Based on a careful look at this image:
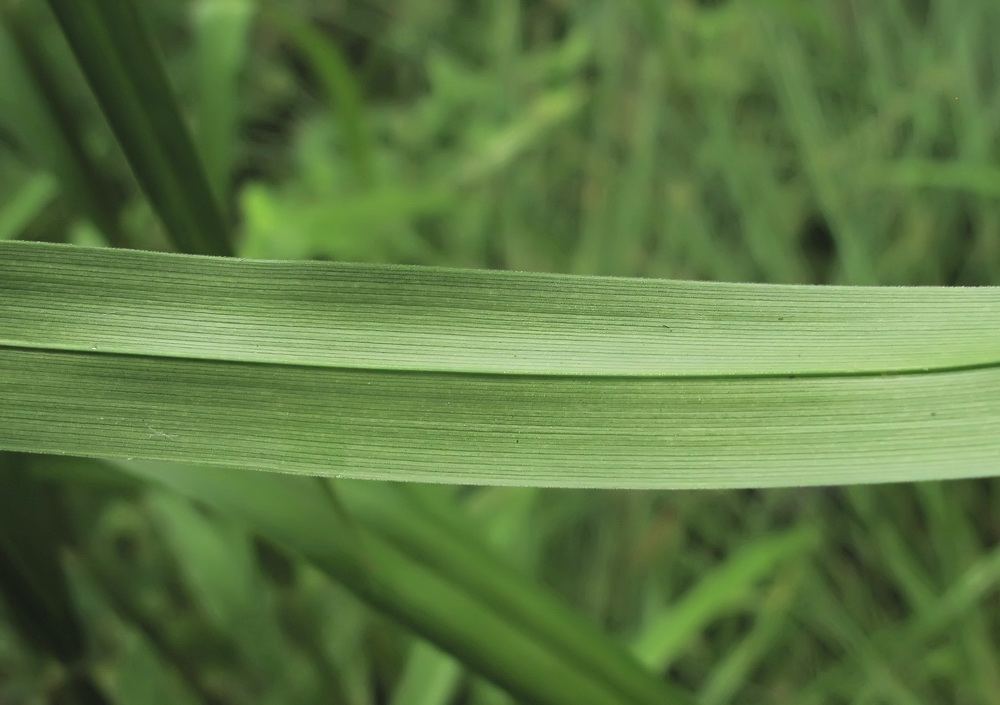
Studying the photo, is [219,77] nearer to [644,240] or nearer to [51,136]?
[51,136]

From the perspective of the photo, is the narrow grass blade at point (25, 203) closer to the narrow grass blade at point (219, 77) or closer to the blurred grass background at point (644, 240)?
the blurred grass background at point (644, 240)

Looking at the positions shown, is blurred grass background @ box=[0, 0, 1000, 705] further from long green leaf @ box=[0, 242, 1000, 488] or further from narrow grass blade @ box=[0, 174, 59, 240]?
long green leaf @ box=[0, 242, 1000, 488]

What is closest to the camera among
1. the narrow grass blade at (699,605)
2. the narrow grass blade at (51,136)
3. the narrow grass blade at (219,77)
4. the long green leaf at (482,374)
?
the long green leaf at (482,374)

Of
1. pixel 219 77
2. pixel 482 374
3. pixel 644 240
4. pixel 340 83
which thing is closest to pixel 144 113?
pixel 482 374

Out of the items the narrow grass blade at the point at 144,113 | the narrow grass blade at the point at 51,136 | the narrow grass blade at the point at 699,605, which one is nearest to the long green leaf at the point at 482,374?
the narrow grass blade at the point at 144,113

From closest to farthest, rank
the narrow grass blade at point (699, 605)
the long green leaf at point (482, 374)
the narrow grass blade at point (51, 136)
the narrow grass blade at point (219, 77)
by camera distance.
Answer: the long green leaf at point (482, 374), the narrow grass blade at point (51, 136), the narrow grass blade at point (219, 77), the narrow grass blade at point (699, 605)

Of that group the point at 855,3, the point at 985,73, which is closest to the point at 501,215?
the point at 855,3
